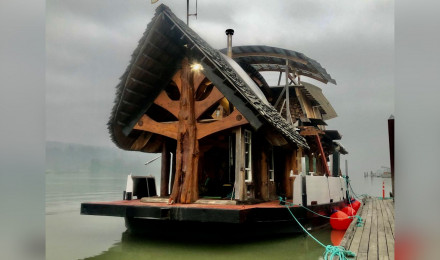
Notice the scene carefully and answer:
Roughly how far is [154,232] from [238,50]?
28.3 ft

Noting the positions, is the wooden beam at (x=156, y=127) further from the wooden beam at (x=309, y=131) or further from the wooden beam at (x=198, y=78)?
the wooden beam at (x=309, y=131)

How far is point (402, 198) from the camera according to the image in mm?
1742

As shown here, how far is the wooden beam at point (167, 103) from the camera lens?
8430 mm

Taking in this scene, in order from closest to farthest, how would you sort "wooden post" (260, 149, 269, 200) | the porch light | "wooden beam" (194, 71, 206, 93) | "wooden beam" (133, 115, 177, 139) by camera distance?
1. the porch light
2. "wooden beam" (194, 71, 206, 93)
3. "wooden beam" (133, 115, 177, 139)
4. "wooden post" (260, 149, 269, 200)

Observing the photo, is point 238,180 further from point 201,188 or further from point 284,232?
point 201,188

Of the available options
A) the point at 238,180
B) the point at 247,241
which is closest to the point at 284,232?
the point at 247,241

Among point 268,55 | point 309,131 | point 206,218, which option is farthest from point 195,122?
point 268,55

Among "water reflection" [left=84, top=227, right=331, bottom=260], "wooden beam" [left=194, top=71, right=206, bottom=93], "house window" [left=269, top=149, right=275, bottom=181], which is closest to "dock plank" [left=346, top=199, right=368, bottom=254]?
"water reflection" [left=84, top=227, right=331, bottom=260]

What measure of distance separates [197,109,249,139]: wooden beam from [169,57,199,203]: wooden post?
16cm

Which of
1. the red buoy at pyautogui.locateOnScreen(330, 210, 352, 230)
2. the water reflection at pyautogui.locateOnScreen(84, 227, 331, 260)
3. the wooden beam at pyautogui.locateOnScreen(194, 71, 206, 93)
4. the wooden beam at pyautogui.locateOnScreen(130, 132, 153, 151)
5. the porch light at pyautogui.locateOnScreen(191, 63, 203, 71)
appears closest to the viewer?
the water reflection at pyautogui.locateOnScreen(84, 227, 331, 260)

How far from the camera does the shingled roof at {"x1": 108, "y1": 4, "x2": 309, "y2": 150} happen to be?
7441 mm

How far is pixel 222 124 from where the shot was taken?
311 inches

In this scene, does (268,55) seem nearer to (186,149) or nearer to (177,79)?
(177,79)

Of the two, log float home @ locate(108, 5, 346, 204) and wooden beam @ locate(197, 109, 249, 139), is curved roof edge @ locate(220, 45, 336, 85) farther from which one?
wooden beam @ locate(197, 109, 249, 139)
